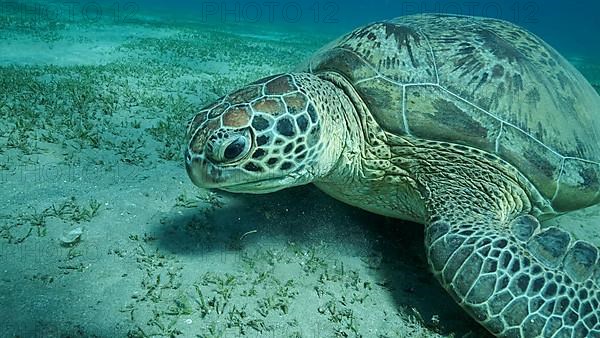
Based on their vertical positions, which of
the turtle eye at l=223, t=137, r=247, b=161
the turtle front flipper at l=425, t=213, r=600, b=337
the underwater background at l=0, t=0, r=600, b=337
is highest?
the turtle eye at l=223, t=137, r=247, b=161

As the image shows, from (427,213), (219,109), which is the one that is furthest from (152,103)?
(427,213)

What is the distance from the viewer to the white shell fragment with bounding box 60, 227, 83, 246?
2834 mm

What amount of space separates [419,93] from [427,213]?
937 millimetres

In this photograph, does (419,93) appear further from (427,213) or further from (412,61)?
(427,213)

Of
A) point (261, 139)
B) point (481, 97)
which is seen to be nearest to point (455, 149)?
point (481, 97)

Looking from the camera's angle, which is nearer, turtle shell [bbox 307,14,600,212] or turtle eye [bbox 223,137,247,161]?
turtle eye [bbox 223,137,247,161]

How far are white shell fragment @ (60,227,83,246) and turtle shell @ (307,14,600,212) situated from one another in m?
2.39

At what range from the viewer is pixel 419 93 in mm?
3066

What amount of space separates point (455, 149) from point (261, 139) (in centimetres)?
151

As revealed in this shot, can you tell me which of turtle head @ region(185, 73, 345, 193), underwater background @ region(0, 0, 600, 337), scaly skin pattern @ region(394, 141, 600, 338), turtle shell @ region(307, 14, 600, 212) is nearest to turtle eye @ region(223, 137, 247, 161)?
turtle head @ region(185, 73, 345, 193)

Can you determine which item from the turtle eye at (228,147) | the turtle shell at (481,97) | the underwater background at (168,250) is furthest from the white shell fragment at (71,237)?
the turtle shell at (481,97)

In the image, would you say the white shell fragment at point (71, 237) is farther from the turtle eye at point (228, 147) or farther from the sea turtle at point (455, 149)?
the turtle eye at point (228, 147)

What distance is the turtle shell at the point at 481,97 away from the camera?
3018 millimetres

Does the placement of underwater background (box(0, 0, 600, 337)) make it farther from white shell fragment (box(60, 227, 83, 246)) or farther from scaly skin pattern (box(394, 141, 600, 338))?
scaly skin pattern (box(394, 141, 600, 338))
